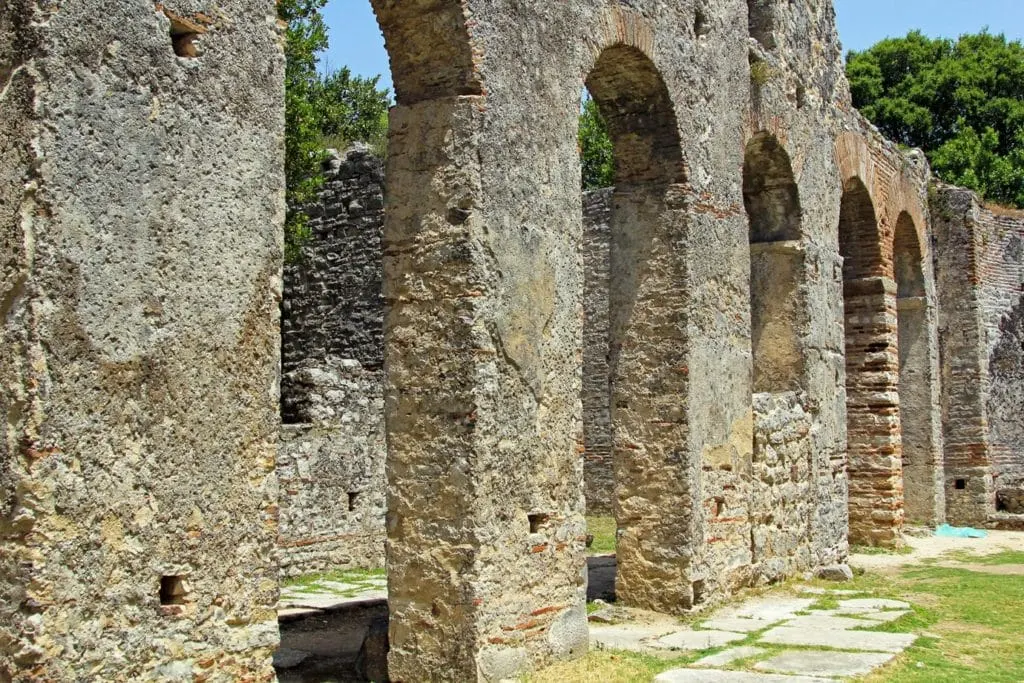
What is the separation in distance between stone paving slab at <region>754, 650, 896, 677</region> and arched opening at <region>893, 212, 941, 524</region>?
27.4 ft

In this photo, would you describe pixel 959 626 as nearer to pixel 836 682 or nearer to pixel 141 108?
pixel 836 682

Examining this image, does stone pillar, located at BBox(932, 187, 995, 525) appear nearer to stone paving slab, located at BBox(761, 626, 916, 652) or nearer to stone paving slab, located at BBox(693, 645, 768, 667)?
stone paving slab, located at BBox(761, 626, 916, 652)

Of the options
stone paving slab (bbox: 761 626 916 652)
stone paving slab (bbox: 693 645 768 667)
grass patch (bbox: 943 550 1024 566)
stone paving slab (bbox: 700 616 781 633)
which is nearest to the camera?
stone paving slab (bbox: 693 645 768 667)

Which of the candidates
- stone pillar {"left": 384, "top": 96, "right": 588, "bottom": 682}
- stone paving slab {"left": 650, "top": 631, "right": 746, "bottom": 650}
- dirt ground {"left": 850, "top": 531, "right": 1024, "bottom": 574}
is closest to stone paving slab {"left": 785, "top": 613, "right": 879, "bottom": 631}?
stone paving slab {"left": 650, "top": 631, "right": 746, "bottom": 650}

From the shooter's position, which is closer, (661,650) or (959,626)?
(661,650)

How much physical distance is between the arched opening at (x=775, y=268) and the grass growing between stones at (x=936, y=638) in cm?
199

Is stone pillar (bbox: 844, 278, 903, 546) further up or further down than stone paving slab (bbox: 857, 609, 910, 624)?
further up

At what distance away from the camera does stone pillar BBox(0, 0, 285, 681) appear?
3770 millimetres

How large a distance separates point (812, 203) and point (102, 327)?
317 inches

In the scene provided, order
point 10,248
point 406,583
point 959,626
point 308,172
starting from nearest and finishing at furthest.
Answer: point 10,248, point 406,583, point 959,626, point 308,172

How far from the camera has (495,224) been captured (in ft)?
19.7

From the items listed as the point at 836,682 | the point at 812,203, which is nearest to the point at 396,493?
the point at 836,682

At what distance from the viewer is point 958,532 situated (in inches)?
574

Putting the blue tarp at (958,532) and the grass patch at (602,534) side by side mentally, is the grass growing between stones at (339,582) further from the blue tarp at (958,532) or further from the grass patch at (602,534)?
the blue tarp at (958,532)
